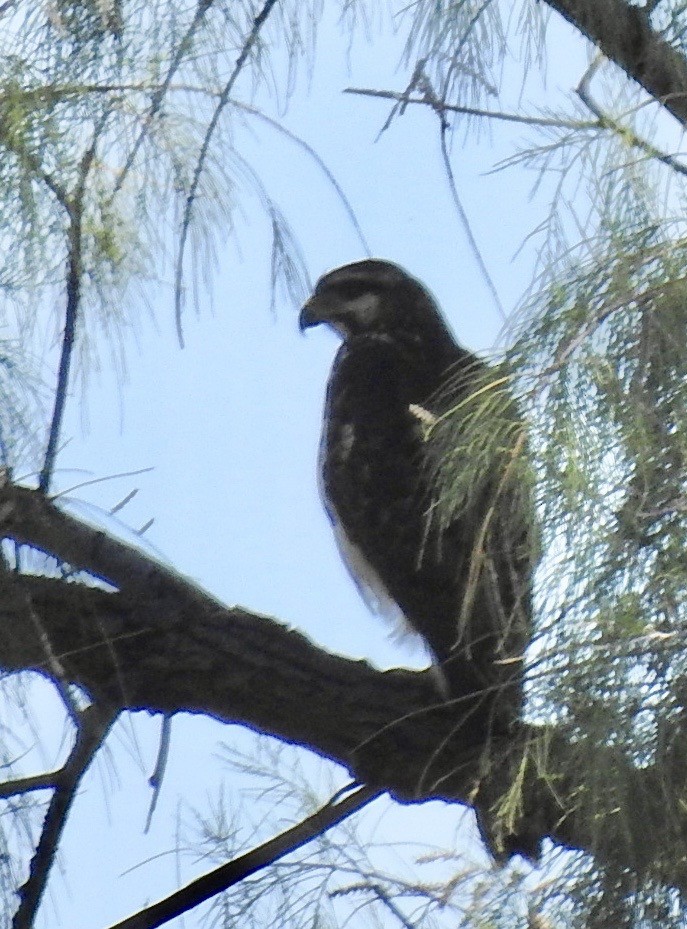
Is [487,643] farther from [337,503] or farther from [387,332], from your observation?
[387,332]

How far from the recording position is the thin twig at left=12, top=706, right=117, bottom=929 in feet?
6.42

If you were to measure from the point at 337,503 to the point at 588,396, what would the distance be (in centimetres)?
139

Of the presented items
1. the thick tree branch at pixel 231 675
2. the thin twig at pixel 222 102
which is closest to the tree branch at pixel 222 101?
the thin twig at pixel 222 102

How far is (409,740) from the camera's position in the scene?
224 cm

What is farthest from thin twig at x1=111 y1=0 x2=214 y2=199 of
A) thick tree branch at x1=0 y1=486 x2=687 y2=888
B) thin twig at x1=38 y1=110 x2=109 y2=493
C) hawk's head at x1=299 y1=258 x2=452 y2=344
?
hawk's head at x1=299 y1=258 x2=452 y2=344

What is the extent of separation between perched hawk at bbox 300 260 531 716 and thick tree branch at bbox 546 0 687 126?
20.5 inches

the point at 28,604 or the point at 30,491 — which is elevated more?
the point at 30,491

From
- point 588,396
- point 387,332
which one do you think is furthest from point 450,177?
point 387,332

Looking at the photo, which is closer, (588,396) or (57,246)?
(588,396)

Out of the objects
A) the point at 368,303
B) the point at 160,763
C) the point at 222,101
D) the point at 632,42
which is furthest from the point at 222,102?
the point at 368,303

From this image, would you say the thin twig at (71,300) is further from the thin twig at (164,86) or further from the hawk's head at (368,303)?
the hawk's head at (368,303)

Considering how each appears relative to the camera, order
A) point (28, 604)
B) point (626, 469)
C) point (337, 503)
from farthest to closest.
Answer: point (337, 503) < point (28, 604) < point (626, 469)

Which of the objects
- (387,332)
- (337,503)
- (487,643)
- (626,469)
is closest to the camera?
(626,469)

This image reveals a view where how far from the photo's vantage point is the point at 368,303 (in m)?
3.30
